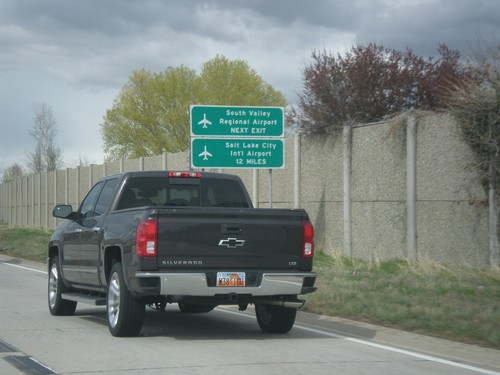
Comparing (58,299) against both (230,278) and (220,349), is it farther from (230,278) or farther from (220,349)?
(220,349)

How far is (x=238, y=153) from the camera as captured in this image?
21.3 metres

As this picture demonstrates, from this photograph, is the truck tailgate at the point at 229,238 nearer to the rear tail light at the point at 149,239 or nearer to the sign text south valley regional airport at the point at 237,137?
the rear tail light at the point at 149,239

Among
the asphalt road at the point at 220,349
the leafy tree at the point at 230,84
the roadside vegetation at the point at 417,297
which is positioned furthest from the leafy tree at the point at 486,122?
the leafy tree at the point at 230,84

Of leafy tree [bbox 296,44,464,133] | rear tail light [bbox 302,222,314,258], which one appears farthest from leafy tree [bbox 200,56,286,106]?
rear tail light [bbox 302,222,314,258]

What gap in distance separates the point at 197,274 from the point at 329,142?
11.5 m

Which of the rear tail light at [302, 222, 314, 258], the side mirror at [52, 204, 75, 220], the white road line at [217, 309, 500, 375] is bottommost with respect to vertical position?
the white road line at [217, 309, 500, 375]

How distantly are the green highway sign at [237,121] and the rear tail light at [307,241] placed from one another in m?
10.5

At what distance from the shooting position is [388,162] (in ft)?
62.1

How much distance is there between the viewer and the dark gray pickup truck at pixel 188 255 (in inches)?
400

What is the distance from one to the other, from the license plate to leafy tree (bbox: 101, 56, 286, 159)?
40.8 metres

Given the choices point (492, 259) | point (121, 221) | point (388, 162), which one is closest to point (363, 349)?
point (121, 221)

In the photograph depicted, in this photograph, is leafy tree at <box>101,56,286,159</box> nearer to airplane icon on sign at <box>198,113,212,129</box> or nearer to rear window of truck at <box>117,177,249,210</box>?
airplane icon on sign at <box>198,113,212,129</box>

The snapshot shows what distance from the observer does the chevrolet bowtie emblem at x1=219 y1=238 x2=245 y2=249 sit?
411 inches

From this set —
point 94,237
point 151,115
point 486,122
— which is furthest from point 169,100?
point 94,237
